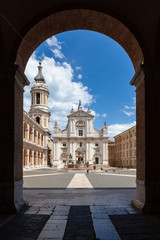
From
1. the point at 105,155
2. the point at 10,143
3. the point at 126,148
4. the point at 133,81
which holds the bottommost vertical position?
the point at 105,155

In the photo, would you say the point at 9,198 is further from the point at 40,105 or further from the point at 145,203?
the point at 40,105

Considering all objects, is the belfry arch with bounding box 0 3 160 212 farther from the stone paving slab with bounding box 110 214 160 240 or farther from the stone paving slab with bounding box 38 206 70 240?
the stone paving slab with bounding box 38 206 70 240

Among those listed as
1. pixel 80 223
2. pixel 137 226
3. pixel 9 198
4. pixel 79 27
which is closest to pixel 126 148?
pixel 79 27

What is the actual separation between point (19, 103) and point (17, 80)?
0.88m

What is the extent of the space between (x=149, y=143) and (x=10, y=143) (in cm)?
484

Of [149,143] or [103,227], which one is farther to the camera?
[149,143]

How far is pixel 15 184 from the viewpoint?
6375mm

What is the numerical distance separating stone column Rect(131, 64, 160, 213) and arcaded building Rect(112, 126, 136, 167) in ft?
146

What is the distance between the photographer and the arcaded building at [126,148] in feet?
167

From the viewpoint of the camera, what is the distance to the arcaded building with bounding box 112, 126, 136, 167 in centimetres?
5103

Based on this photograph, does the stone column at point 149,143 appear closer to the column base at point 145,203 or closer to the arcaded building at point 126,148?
the column base at point 145,203

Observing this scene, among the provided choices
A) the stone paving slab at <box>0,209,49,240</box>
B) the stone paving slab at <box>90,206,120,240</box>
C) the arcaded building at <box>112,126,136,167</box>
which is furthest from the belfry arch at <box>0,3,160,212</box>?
the arcaded building at <box>112,126,136,167</box>

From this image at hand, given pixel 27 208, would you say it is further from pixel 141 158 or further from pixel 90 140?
pixel 90 140

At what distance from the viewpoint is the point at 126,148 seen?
56688mm
